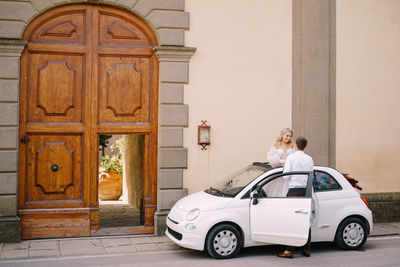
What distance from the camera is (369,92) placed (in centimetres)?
1130

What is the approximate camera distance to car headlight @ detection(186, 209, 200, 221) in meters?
7.94

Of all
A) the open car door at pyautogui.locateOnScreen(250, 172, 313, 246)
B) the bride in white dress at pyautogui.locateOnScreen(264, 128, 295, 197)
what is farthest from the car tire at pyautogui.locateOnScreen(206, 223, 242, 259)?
the bride in white dress at pyautogui.locateOnScreen(264, 128, 295, 197)

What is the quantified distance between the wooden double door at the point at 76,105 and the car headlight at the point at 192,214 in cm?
219

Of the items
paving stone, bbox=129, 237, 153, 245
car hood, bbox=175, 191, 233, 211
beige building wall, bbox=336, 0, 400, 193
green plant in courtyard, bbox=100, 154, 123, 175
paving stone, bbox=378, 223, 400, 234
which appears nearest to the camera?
car hood, bbox=175, 191, 233, 211

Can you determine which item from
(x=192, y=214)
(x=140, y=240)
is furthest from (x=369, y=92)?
(x=140, y=240)

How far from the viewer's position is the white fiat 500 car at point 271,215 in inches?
309

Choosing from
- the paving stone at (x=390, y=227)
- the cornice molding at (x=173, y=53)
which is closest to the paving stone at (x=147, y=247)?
the cornice molding at (x=173, y=53)

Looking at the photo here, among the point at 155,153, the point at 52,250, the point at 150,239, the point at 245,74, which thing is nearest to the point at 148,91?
the point at 155,153

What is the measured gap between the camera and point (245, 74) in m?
10.5

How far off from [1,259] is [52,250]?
87 cm

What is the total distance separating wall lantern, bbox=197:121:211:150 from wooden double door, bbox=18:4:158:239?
90 cm

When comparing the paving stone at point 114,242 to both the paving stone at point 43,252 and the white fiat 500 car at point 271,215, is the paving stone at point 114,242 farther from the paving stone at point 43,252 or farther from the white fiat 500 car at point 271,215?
the white fiat 500 car at point 271,215

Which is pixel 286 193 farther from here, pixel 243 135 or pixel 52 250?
pixel 52 250

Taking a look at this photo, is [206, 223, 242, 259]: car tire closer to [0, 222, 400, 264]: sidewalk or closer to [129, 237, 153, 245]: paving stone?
[0, 222, 400, 264]: sidewalk
